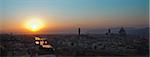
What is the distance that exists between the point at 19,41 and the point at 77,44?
666 mm

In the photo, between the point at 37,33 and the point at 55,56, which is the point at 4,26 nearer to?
the point at 37,33

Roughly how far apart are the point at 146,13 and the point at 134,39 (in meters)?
0.35

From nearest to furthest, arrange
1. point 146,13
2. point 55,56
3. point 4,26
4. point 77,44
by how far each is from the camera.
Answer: point 146,13, point 4,26, point 55,56, point 77,44

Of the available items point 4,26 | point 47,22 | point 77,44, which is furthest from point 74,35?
point 4,26

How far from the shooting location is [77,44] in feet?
8.41

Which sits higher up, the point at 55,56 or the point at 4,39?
the point at 4,39

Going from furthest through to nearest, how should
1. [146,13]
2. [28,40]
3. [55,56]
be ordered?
1. [28,40]
2. [55,56]
3. [146,13]

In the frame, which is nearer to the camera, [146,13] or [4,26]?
[146,13]

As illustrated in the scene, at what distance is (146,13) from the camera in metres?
1.99

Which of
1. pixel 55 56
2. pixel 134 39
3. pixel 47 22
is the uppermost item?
pixel 47 22

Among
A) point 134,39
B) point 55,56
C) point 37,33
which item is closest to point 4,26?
point 37,33

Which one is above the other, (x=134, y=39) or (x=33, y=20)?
(x=33, y=20)

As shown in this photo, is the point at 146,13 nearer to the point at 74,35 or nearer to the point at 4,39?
the point at 74,35

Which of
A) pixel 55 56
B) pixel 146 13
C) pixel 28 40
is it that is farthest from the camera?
pixel 28 40
